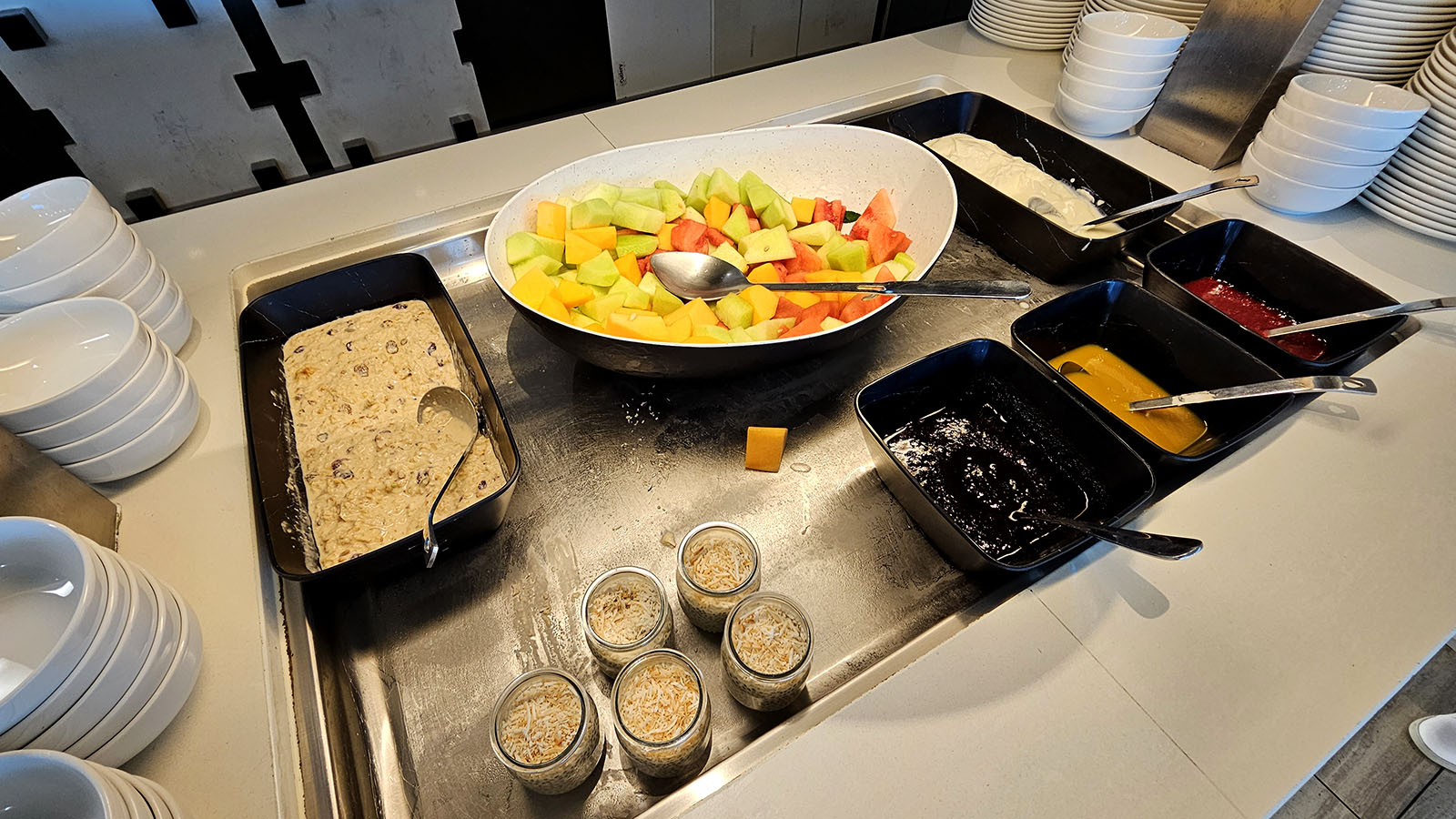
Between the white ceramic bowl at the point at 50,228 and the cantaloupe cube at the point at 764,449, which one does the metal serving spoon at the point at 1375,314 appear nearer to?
the cantaloupe cube at the point at 764,449

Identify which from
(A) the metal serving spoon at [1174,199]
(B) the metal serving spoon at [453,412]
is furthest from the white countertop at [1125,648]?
(A) the metal serving spoon at [1174,199]

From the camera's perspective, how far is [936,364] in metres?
0.98

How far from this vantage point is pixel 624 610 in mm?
771

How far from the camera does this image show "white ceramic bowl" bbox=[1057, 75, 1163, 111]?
1.47 metres

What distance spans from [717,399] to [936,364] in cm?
36

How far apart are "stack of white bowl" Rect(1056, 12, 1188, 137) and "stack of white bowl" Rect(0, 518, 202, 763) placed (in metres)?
1.92

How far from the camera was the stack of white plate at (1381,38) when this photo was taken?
123cm

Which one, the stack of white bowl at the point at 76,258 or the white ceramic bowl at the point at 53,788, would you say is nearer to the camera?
the white ceramic bowl at the point at 53,788

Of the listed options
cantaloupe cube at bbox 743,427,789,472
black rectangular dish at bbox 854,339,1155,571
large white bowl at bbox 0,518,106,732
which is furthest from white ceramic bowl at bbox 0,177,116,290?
black rectangular dish at bbox 854,339,1155,571

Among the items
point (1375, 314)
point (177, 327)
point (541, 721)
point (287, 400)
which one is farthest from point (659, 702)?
point (1375, 314)

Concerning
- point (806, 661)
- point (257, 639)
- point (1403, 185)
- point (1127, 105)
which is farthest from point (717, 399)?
point (1403, 185)

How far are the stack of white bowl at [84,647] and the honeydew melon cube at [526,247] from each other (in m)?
0.65

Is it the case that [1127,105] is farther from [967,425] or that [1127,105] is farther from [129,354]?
[129,354]

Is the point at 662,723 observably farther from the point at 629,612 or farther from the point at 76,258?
the point at 76,258
